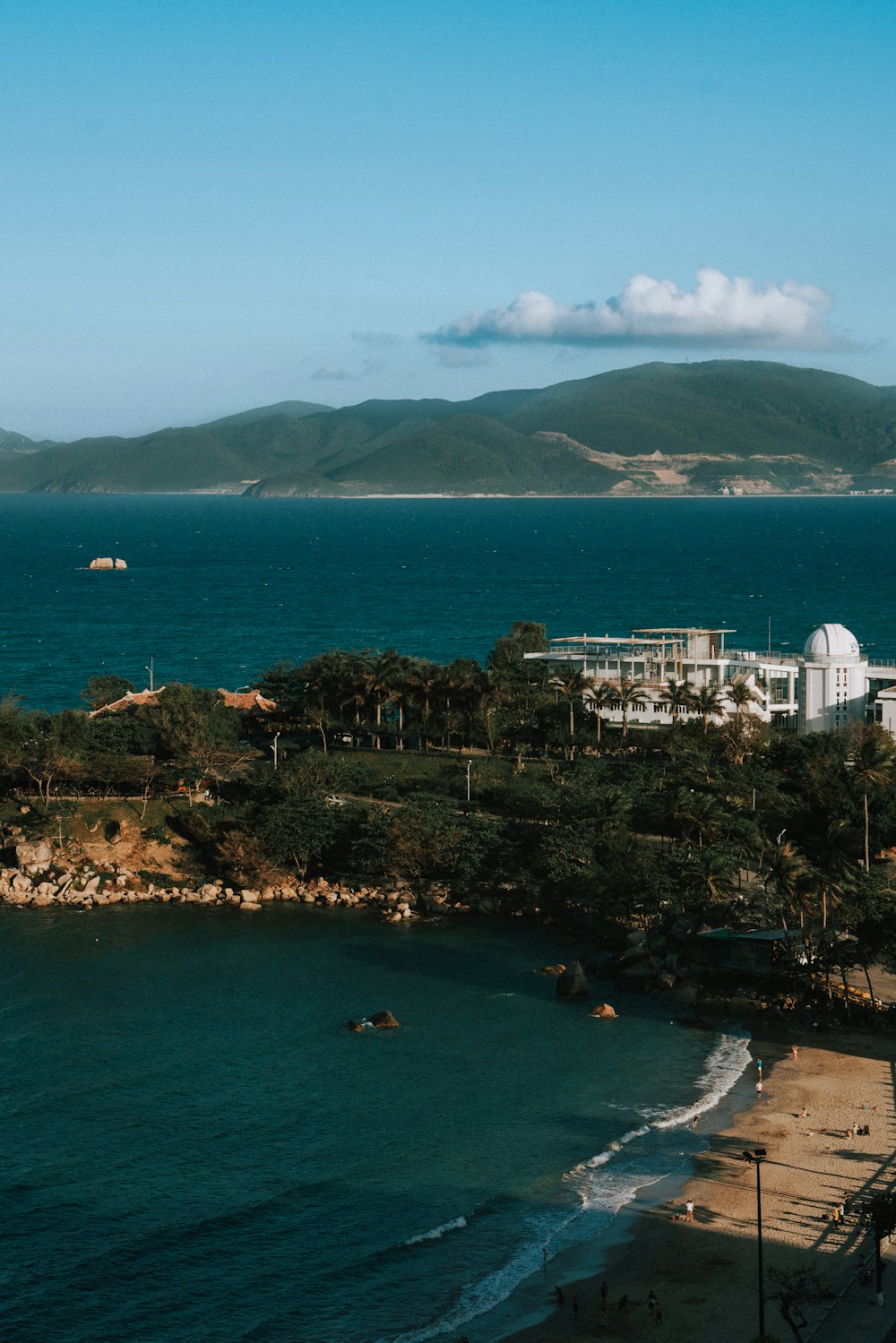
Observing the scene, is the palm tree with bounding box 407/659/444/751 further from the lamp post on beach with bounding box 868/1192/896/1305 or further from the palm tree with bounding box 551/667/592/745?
the lamp post on beach with bounding box 868/1192/896/1305

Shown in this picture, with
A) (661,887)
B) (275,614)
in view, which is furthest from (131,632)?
(661,887)

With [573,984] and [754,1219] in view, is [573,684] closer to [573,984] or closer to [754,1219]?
[573,984]

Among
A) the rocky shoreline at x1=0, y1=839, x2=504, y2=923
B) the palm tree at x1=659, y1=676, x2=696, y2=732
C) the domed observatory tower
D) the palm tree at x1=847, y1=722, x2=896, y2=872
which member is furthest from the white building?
the rocky shoreline at x1=0, y1=839, x2=504, y2=923

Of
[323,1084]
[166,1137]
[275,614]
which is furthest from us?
[275,614]

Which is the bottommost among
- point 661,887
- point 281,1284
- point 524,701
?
point 281,1284

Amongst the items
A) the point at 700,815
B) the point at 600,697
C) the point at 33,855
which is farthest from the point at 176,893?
the point at 600,697

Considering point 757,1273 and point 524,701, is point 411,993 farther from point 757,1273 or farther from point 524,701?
point 524,701
